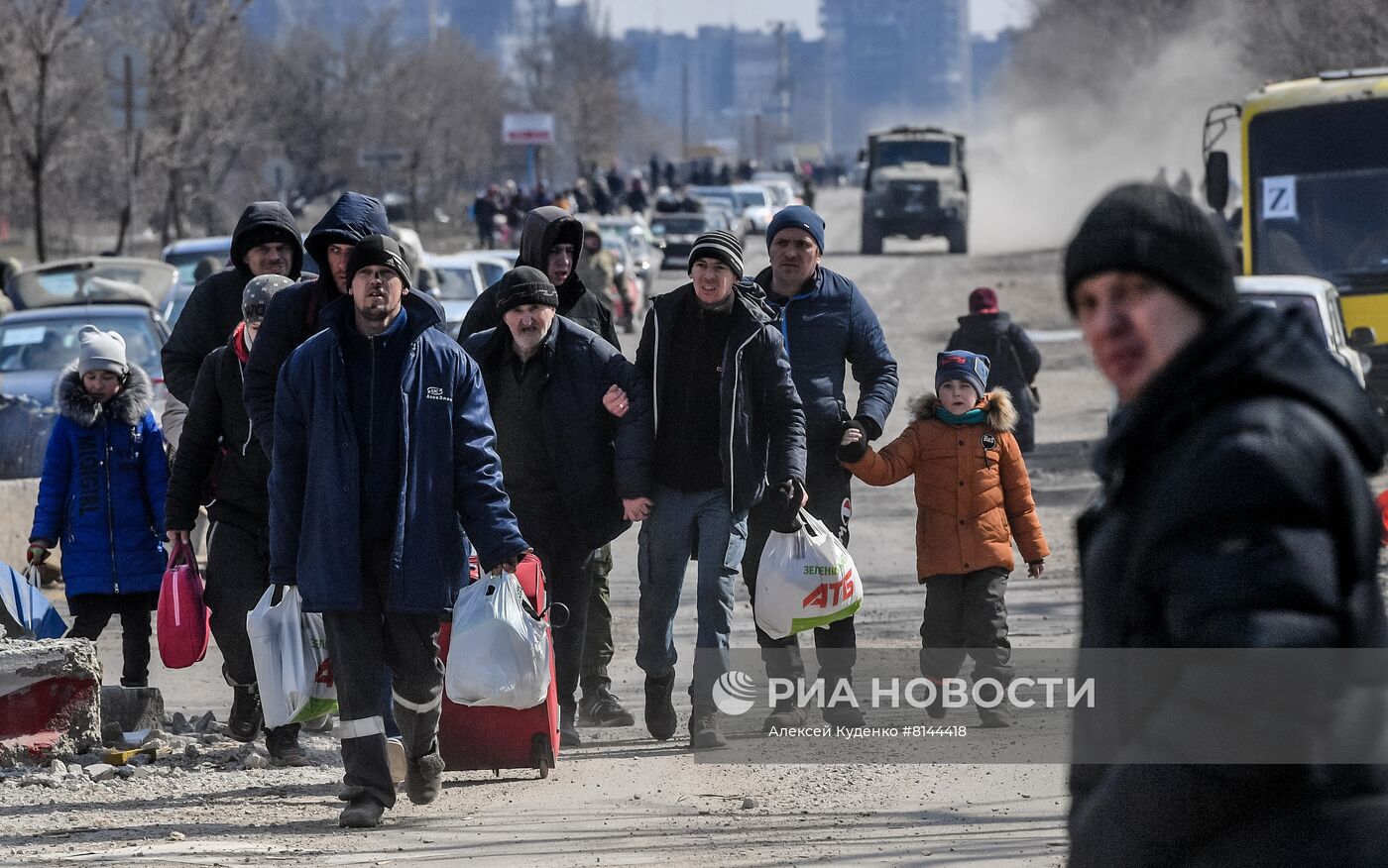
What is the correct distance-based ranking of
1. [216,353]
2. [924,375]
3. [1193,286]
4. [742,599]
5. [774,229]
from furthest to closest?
1. [924,375]
2. [742,599]
3. [774,229]
4. [216,353]
5. [1193,286]

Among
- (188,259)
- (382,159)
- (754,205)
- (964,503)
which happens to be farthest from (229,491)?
(754,205)

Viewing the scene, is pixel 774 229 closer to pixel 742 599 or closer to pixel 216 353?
pixel 216 353

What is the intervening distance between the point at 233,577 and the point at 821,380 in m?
2.30

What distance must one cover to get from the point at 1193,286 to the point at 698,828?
151 inches

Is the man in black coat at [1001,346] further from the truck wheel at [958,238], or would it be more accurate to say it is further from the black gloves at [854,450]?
the truck wheel at [958,238]

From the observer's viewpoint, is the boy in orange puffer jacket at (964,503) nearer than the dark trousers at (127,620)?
Yes

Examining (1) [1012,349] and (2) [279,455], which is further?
(1) [1012,349]

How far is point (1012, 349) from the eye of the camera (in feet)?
38.4

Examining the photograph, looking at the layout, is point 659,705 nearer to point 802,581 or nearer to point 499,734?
point 802,581

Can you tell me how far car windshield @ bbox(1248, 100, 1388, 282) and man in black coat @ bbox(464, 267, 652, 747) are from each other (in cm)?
1108

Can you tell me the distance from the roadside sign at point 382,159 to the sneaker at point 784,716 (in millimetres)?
44208

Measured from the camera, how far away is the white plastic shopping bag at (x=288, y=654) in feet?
19.6

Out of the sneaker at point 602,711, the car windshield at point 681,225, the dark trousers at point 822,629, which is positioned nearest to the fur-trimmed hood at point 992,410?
the dark trousers at point 822,629

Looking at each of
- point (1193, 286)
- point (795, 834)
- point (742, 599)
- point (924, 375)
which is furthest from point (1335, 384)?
point (924, 375)
